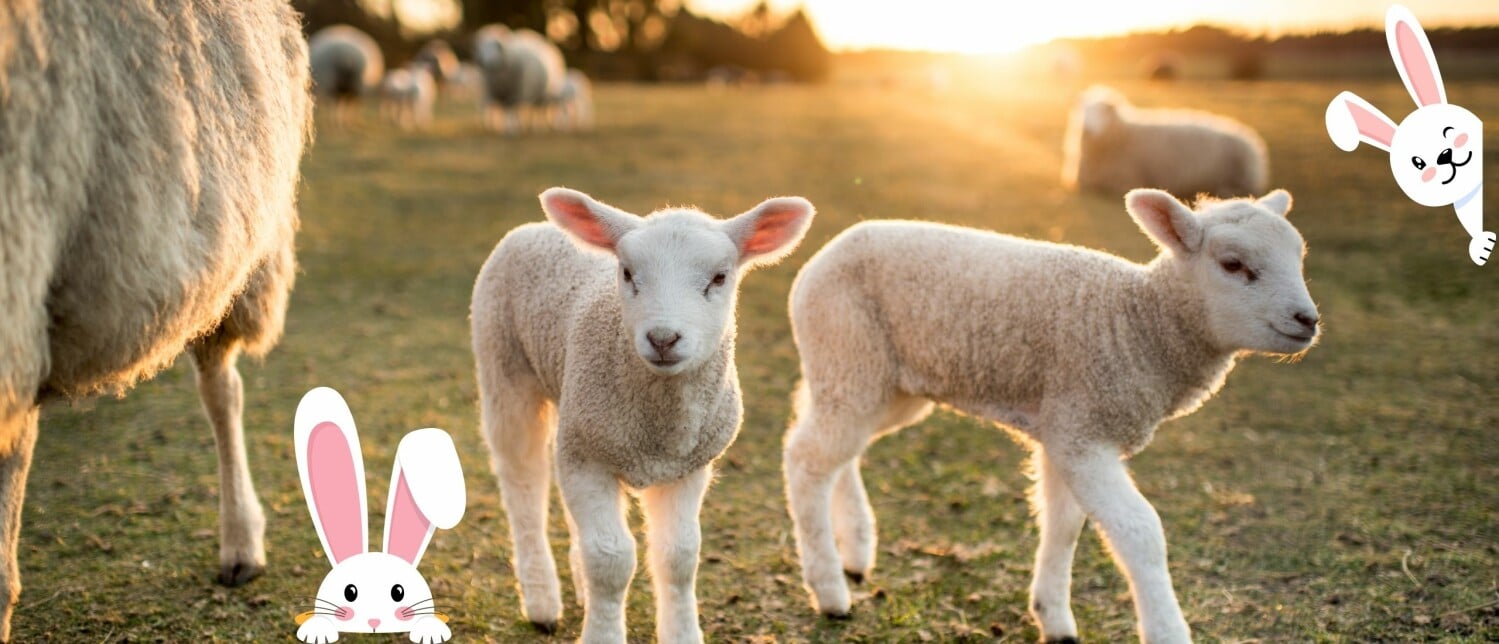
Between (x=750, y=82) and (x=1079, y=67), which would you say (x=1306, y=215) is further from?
(x=750, y=82)

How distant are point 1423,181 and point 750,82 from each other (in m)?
54.9

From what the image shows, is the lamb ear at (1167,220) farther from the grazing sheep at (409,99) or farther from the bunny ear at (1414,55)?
the grazing sheep at (409,99)

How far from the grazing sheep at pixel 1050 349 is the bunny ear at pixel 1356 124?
0.94 feet

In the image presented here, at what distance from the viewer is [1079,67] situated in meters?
46.5

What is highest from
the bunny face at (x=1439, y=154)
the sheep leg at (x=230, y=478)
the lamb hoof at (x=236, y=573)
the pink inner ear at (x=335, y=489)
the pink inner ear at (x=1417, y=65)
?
the pink inner ear at (x=1417, y=65)

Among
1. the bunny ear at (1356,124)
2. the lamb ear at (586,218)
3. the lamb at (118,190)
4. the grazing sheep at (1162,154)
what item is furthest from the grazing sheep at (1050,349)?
the grazing sheep at (1162,154)

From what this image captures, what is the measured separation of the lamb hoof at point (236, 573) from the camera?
153 inches

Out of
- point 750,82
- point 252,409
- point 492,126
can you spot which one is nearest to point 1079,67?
point 750,82

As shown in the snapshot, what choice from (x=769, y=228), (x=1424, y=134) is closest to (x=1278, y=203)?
(x=1424, y=134)

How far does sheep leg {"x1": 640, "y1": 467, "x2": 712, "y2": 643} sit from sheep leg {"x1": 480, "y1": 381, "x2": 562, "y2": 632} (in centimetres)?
51

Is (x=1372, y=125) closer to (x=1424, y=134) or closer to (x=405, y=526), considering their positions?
(x=1424, y=134)

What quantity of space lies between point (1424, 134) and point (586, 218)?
8.48ft

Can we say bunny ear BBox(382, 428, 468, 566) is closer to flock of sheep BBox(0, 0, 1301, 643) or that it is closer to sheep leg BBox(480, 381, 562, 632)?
flock of sheep BBox(0, 0, 1301, 643)

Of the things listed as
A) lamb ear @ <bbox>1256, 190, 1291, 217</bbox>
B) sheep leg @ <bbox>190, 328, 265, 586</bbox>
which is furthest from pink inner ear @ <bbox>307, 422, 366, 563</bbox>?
lamb ear @ <bbox>1256, 190, 1291, 217</bbox>
